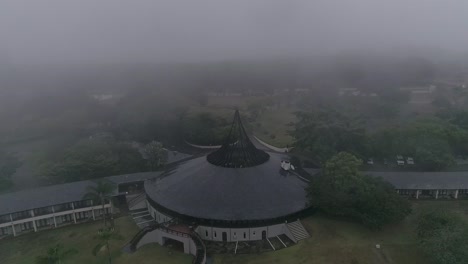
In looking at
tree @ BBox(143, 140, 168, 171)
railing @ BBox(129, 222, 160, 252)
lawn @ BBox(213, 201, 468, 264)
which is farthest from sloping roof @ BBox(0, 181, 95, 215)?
lawn @ BBox(213, 201, 468, 264)

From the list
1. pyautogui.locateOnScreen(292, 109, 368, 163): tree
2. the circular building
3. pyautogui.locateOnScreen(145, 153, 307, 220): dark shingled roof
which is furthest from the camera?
pyautogui.locateOnScreen(292, 109, 368, 163): tree

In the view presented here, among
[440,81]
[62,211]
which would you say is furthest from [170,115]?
[440,81]

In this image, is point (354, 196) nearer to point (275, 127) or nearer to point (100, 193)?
point (100, 193)

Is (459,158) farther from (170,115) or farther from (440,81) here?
(440,81)

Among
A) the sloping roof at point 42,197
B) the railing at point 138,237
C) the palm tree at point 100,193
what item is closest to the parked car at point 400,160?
the railing at point 138,237

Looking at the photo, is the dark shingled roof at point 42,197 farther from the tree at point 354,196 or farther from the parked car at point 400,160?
the parked car at point 400,160

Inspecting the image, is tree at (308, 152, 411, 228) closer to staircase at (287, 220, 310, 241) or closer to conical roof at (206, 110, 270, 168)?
staircase at (287, 220, 310, 241)

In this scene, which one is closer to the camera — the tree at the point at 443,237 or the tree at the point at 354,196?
the tree at the point at 443,237
